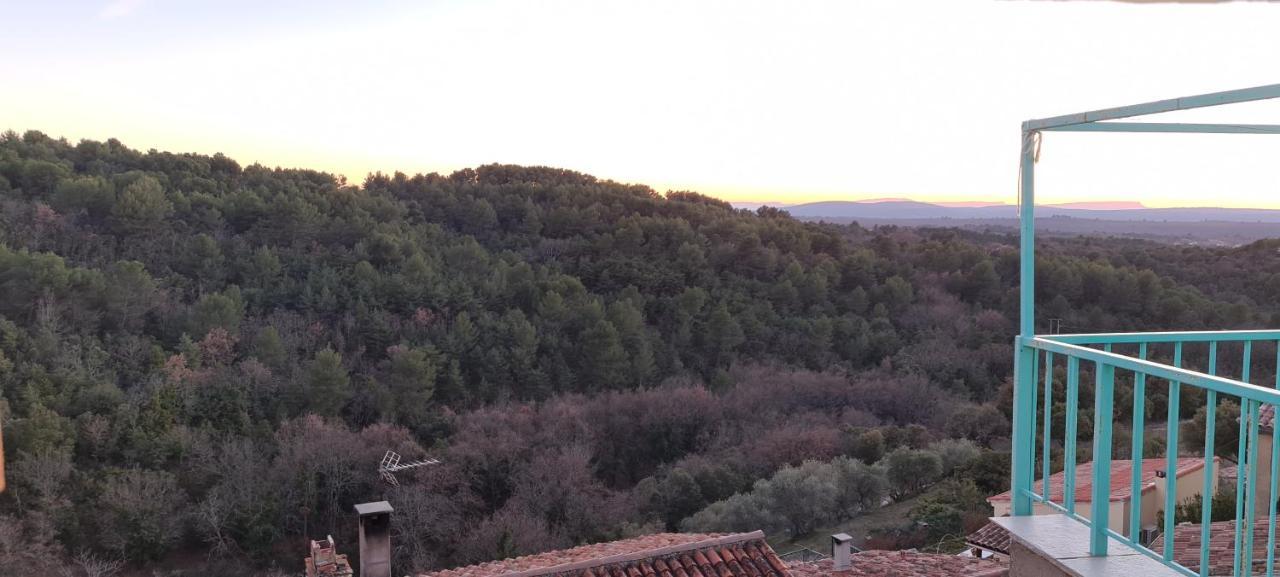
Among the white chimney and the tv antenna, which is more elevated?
the white chimney

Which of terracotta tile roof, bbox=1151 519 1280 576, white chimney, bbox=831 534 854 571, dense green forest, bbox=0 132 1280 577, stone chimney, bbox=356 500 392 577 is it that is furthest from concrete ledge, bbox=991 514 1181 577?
dense green forest, bbox=0 132 1280 577

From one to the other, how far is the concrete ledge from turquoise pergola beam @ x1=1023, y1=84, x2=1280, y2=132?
989 millimetres

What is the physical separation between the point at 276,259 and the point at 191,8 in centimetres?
746

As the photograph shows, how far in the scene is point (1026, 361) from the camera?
2330mm

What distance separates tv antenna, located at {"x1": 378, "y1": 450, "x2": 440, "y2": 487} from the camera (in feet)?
56.7

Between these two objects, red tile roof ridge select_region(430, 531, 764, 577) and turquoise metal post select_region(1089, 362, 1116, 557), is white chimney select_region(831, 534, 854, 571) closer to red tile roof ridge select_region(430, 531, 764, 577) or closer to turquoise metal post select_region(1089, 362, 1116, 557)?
red tile roof ridge select_region(430, 531, 764, 577)

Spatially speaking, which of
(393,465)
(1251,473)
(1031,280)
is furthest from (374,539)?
(393,465)

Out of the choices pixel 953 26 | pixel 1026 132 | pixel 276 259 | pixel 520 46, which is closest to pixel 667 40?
pixel 520 46

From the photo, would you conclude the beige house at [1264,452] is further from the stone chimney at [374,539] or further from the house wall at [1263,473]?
the stone chimney at [374,539]

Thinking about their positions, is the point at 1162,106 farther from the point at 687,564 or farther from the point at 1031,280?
the point at 687,564

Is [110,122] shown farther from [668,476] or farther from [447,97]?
[668,476]

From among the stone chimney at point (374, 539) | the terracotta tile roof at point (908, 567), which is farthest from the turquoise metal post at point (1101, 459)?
the terracotta tile roof at point (908, 567)

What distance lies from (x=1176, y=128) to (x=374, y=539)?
269 inches

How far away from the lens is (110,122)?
77.0 feet
